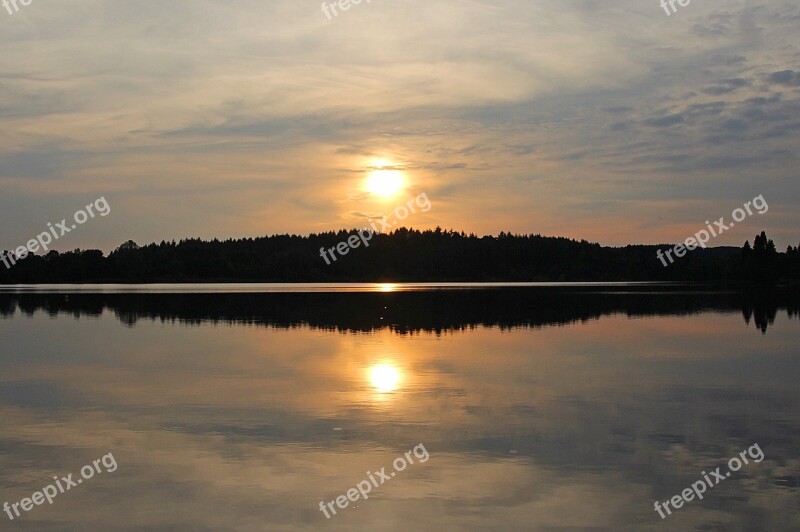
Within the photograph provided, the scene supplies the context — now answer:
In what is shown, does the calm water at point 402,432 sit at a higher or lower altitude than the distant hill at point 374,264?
lower

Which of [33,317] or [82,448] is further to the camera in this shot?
[33,317]

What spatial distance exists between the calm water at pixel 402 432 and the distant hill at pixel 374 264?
128 m

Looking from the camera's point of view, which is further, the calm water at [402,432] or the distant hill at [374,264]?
the distant hill at [374,264]

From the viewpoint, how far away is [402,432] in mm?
13547

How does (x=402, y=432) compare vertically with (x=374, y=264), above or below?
below

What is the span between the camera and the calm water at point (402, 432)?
9.67 metres

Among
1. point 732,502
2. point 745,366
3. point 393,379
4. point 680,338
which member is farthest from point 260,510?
point 680,338

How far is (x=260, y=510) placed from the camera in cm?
965

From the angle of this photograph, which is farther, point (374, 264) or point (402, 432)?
point (374, 264)

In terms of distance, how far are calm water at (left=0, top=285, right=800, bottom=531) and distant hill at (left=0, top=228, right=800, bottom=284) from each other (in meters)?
128

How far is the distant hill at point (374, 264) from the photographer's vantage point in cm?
16350

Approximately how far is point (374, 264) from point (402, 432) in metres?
179

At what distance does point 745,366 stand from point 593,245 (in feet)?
564

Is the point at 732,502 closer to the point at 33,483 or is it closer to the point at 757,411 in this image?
the point at 757,411
